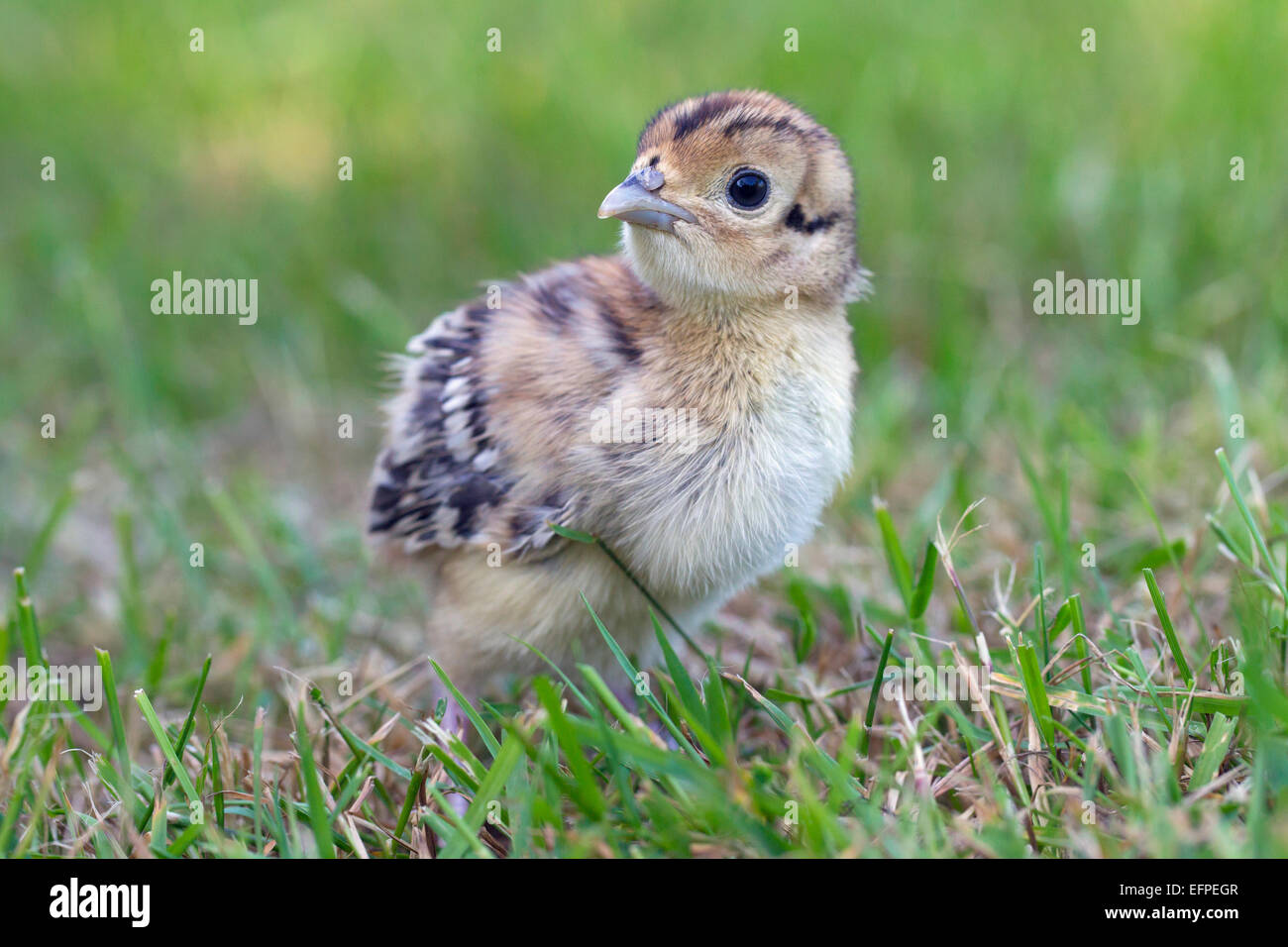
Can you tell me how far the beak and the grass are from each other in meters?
0.91

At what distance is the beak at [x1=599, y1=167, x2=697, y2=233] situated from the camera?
267 cm

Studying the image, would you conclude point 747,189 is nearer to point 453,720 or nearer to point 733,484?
point 733,484

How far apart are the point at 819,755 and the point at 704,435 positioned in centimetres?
75

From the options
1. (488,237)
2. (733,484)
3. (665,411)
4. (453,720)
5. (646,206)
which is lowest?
(453,720)

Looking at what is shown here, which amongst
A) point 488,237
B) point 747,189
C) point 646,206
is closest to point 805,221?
point 747,189

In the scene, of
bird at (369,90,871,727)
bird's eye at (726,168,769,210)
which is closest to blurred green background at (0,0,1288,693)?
bird at (369,90,871,727)

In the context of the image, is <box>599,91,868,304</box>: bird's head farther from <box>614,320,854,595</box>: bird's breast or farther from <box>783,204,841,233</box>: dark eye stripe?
<box>614,320,854,595</box>: bird's breast

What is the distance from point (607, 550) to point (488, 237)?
10.3 feet

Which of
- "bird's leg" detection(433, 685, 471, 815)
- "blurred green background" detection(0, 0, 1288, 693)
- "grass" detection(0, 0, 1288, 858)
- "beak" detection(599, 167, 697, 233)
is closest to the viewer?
"grass" detection(0, 0, 1288, 858)

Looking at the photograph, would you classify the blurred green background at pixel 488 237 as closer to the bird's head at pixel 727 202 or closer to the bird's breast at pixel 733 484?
the bird's breast at pixel 733 484

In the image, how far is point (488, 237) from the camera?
18.3 feet

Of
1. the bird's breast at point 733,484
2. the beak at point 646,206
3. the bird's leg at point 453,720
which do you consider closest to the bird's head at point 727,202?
the beak at point 646,206

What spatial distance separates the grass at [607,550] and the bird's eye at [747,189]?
34.2 inches
